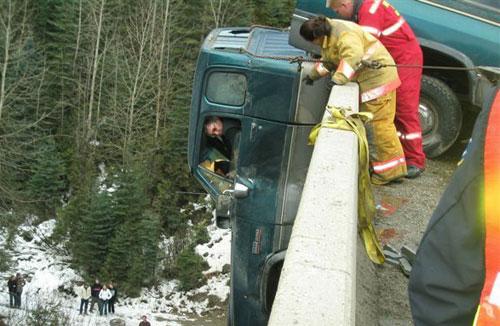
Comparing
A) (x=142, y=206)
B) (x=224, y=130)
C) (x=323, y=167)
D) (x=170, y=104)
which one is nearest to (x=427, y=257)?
(x=323, y=167)

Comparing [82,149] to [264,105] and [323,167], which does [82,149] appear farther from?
[323,167]

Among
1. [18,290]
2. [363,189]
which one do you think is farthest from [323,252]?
[18,290]

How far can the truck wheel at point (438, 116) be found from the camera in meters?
6.98

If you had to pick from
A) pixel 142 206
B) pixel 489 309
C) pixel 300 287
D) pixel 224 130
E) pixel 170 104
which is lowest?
pixel 142 206

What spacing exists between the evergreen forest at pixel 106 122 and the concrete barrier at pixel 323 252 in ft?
65.0

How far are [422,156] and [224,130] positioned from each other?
2.31 meters

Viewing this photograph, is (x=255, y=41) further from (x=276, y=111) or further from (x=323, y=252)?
(x=323, y=252)

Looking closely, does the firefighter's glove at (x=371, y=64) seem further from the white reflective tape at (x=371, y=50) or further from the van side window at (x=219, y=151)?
the van side window at (x=219, y=151)

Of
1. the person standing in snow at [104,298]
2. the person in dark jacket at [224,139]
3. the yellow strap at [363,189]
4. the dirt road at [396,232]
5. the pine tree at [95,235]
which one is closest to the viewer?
the dirt road at [396,232]

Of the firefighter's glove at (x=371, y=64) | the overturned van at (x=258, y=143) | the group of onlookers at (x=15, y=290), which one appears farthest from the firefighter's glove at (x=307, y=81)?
the group of onlookers at (x=15, y=290)

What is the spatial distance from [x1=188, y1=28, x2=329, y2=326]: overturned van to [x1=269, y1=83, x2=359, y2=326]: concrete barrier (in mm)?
3206

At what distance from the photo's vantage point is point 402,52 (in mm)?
6207

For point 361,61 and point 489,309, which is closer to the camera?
point 489,309

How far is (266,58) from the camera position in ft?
23.1
